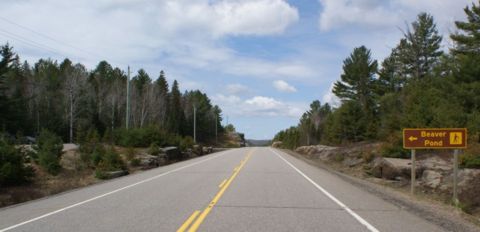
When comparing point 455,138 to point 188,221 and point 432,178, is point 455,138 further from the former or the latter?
point 188,221

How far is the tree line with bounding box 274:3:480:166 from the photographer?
101ft

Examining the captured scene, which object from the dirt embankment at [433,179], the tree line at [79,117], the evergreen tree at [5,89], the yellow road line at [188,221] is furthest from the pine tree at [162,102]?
the yellow road line at [188,221]

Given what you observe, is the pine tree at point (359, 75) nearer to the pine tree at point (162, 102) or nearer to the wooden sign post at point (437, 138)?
the pine tree at point (162, 102)

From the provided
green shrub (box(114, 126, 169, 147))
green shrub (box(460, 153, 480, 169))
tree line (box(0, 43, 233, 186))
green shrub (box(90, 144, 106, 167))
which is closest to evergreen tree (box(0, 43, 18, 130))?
tree line (box(0, 43, 233, 186))

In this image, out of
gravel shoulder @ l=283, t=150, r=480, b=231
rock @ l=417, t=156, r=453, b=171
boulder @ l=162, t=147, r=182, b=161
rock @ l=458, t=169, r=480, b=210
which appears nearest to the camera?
gravel shoulder @ l=283, t=150, r=480, b=231

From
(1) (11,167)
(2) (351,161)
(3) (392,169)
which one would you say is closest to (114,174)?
(1) (11,167)

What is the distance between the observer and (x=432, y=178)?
1972cm

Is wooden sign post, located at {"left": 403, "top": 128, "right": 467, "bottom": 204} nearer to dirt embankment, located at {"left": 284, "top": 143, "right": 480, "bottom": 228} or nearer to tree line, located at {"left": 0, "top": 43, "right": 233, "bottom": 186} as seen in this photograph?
dirt embankment, located at {"left": 284, "top": 143, "right": 480, "bottom": 228}

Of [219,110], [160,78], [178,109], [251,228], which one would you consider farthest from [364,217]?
[219,110]

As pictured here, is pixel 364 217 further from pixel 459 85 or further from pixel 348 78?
pixel 348 78

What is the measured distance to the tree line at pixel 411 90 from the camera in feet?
101

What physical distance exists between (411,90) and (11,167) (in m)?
31.4

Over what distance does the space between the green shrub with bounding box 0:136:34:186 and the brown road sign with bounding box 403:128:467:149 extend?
52.4ft

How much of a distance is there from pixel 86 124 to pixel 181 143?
A: 22.9m
